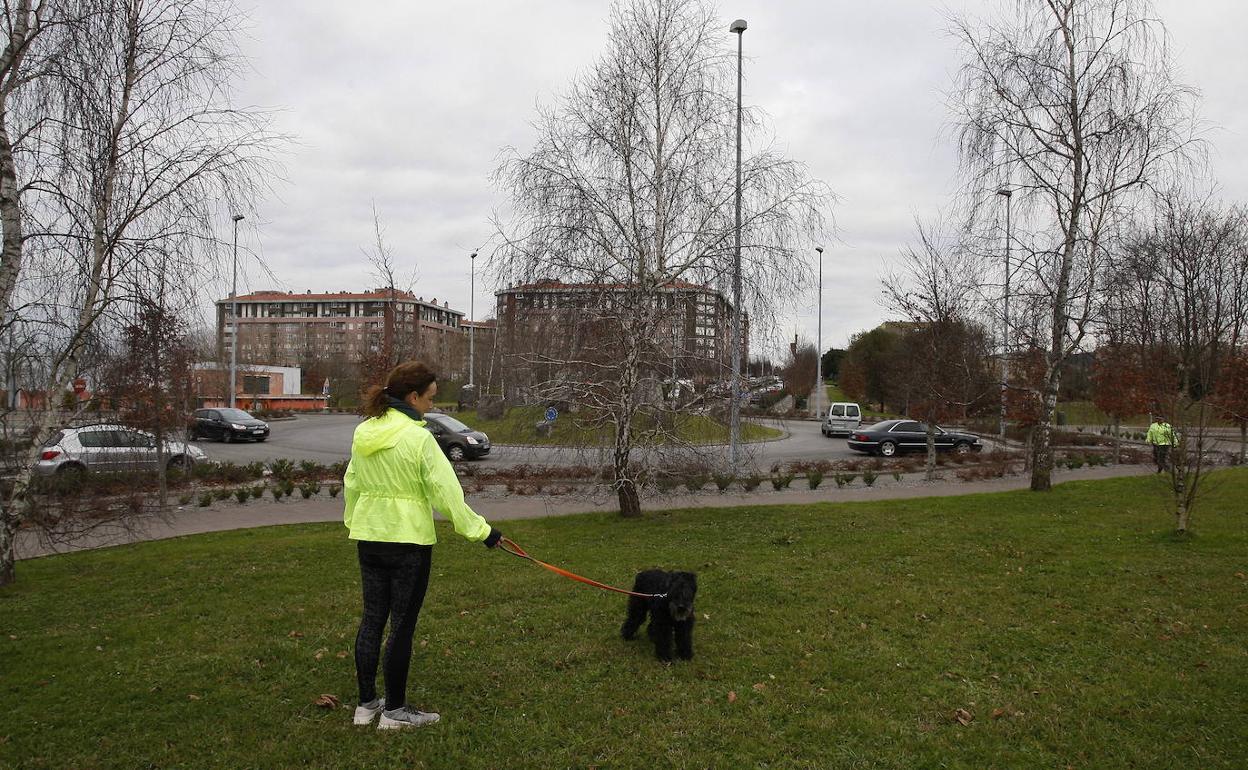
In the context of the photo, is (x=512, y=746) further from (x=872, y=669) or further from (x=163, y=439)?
(x=163, y=439)

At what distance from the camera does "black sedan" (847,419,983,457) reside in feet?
79.4

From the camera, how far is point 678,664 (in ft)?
15.5

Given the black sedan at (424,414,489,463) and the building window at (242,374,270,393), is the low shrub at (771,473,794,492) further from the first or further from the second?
the building window at (242,374,270,393)

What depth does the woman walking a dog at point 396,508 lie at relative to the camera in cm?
354

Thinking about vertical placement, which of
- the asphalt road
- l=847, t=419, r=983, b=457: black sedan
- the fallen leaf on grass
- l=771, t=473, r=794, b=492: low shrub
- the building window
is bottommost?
the asphalt road

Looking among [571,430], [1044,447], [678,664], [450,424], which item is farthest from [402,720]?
[450,424]

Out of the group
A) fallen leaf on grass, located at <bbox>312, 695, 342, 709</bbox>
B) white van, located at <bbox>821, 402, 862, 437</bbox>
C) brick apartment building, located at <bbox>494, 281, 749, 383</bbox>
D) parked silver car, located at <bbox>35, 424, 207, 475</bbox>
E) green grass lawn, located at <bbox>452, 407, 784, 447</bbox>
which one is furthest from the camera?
white van, located at <bbox>821, 402, 862, 437</bbox>

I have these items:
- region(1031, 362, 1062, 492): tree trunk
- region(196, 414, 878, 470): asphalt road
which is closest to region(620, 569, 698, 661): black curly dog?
region(196, 414, 878, 470): asphalt road

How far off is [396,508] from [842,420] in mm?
30914

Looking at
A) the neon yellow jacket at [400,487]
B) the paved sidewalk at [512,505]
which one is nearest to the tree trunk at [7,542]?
the paved sidewalk at [512,505]

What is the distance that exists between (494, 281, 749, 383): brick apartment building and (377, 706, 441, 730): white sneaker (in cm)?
640

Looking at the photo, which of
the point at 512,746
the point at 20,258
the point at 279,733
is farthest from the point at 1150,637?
the point at 20,258

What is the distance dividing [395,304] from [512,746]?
12.2 metres

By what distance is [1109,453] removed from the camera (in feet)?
75.8
